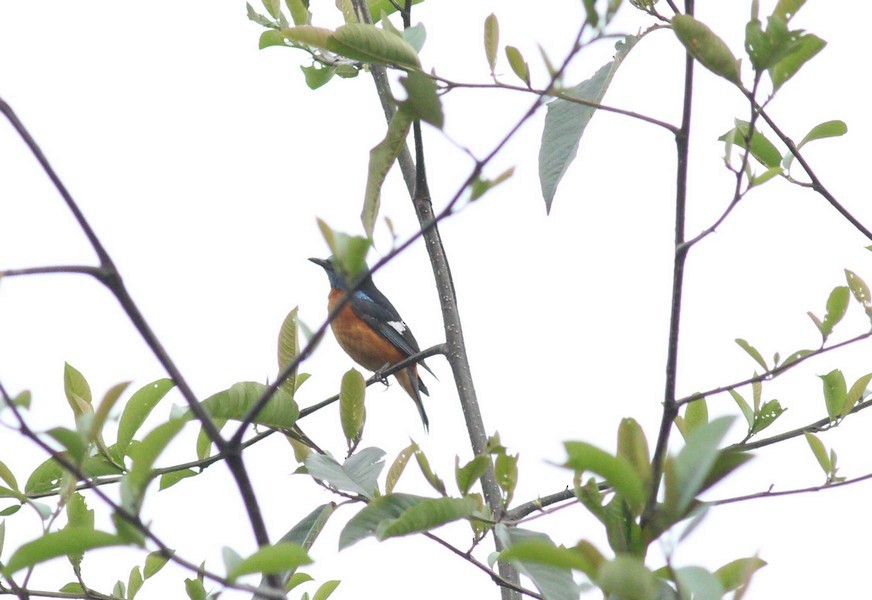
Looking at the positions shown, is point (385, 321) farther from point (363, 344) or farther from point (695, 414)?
point (695, 414)

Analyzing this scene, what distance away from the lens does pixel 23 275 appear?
127cm

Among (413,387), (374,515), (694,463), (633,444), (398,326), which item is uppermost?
(398,326)

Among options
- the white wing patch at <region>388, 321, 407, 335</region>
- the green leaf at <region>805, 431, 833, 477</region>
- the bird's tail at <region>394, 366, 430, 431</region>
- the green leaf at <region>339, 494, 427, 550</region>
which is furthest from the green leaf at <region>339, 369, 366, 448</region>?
the white wing patch at <region>388, 321, 407, 335</region>

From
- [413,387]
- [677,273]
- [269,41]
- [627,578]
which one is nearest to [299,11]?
[269,41]

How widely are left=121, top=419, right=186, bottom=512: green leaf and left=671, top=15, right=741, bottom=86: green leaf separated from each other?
915 millimetres

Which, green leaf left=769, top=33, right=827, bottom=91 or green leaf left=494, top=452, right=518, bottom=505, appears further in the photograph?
green leaf left=494, top=452, right=518, bottom=505

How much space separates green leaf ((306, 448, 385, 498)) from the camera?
87.7 inches

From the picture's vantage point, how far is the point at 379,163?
5.68ft

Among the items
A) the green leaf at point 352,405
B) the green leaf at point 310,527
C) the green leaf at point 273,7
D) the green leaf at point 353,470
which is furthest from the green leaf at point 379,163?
the green leaf at point 273,7

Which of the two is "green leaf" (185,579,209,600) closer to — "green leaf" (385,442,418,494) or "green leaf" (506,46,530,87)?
"green leaf" (385,442,418,494)

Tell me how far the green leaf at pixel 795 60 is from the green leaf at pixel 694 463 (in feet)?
2.39

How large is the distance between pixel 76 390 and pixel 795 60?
6.29 feet

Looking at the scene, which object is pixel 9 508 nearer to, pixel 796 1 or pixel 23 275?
pixel 23 275

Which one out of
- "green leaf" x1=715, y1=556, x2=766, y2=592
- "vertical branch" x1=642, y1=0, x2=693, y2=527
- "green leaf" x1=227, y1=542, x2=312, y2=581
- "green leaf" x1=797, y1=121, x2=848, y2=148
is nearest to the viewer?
"green leaf" x1=227, y1=542, x2=312, y2=581
